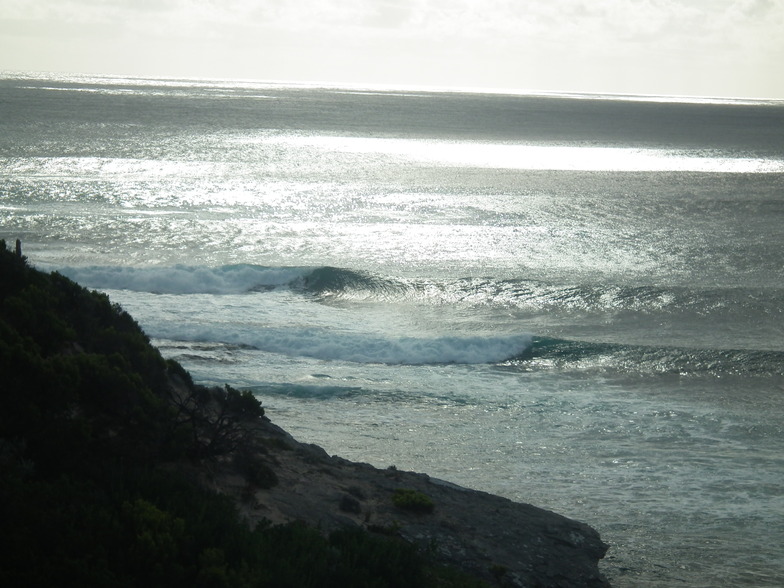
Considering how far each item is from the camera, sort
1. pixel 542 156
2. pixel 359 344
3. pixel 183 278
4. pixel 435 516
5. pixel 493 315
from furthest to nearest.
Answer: pixel 542 156, pixel 183 278, pixel 493 315, pixel 359 344, pixel 435 516

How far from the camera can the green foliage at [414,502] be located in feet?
34.8

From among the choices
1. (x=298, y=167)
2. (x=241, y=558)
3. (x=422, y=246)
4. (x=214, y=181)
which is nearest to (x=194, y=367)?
(x=241, y=558)

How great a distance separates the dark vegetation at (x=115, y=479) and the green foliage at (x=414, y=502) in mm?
1342

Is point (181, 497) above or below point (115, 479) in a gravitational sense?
below

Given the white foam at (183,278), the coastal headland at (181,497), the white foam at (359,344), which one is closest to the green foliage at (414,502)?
the coastal headland at (181,497)

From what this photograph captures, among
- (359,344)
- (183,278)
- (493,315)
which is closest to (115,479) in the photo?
(359,344)

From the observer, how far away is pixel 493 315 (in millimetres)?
24938

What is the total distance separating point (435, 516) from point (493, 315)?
14606mm

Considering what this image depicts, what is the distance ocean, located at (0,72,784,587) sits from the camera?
13594 mm

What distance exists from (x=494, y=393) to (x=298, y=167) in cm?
4477

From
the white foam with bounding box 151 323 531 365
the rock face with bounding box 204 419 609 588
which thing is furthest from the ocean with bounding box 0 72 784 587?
the rock face with bounding box 204 419 609 588

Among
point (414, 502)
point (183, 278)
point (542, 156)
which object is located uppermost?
point (542, 156)

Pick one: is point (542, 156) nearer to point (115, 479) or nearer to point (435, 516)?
point (435, 516)

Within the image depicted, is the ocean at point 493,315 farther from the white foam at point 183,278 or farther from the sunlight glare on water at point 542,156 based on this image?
the sunlight glare on water at point 542,156
